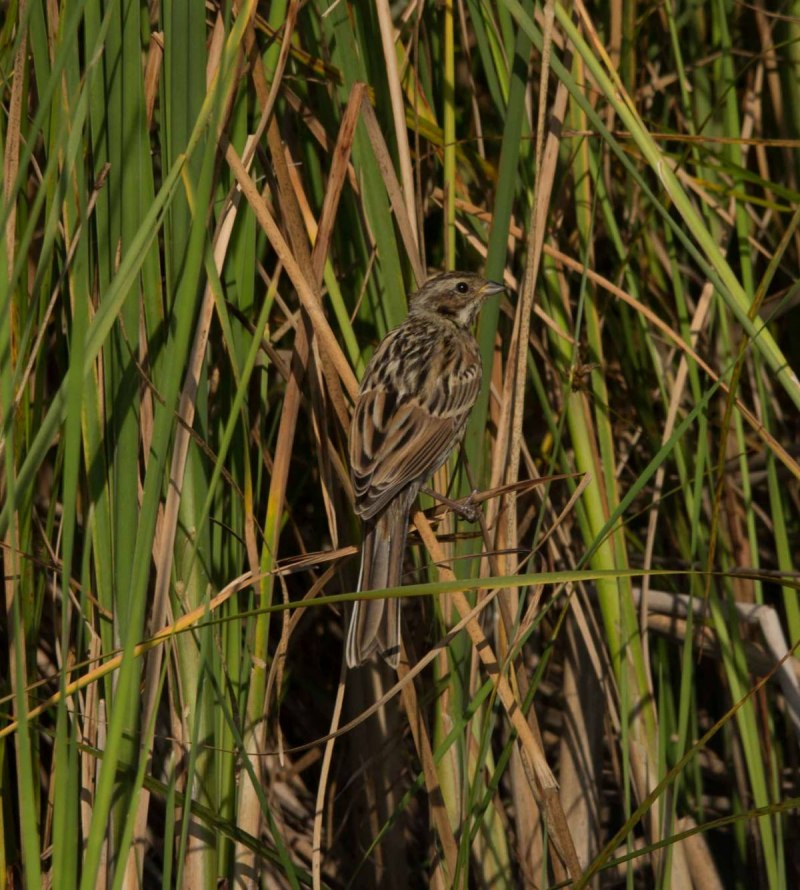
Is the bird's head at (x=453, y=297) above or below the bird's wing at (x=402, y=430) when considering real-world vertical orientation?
above

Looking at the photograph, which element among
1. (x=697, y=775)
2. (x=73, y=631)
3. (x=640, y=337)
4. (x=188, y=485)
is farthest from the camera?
(x=640, y=337)

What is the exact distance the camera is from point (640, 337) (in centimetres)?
334

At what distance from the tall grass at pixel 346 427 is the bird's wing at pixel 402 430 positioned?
0.32ft

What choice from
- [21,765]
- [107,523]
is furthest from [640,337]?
[21,765]

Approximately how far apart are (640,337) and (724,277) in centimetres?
118

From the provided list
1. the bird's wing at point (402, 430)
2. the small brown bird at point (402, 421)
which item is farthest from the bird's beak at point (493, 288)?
the bird's wing at point (402, 430)

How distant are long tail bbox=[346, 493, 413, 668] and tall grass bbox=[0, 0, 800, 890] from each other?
0.09 meters

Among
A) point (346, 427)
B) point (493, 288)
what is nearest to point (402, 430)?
point (346, 427)

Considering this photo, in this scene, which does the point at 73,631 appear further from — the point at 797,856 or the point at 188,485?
the point at 797,856

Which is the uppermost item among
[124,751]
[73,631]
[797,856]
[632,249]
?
[632,249]

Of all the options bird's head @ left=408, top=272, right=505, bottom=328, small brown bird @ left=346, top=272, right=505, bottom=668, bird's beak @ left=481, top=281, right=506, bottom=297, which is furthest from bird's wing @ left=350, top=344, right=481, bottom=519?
bird's beak @ left=481, top=281, right=506, bottom=297

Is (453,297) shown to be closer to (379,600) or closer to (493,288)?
(493,288)

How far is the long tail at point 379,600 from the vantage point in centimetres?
248

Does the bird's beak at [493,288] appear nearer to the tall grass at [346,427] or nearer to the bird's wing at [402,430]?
the tall grass at [346,427]
